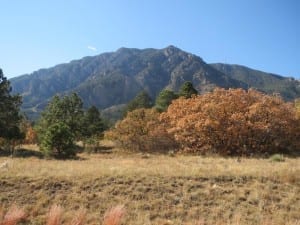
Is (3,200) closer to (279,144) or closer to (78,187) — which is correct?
(78,187)

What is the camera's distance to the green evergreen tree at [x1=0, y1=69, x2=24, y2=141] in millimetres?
38031

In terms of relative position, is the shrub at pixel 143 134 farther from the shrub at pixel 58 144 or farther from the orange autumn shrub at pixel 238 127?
the shrub at pixel 58 144

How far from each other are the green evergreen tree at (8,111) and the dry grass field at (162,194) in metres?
22.6

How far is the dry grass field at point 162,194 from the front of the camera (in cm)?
1209

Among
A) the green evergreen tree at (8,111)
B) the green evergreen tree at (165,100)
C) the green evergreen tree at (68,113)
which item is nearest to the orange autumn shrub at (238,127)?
the green evergreen tree at (165,100)

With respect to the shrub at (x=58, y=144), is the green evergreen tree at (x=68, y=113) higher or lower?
higher

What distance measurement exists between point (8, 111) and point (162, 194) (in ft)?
93.8

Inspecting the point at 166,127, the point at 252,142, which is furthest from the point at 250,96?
the point at 166,127

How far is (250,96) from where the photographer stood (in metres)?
35.2

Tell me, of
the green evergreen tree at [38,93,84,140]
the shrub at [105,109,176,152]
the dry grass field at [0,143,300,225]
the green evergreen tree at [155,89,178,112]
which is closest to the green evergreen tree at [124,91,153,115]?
the green evergreen tree at [155,89,178,112]

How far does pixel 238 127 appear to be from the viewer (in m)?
32.2

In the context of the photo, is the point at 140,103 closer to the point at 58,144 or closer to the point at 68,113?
the point at 68,113

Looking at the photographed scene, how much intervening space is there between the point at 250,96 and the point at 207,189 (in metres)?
22.1

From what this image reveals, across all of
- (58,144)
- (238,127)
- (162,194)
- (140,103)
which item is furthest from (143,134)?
(162,194)
